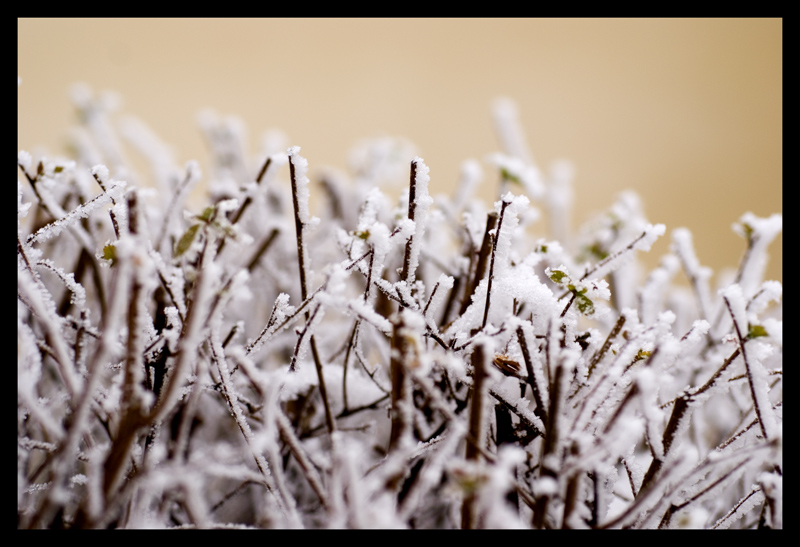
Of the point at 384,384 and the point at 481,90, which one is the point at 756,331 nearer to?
the point at 384,384

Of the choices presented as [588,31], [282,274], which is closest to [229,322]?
[282,274]

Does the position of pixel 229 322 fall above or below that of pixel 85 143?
below

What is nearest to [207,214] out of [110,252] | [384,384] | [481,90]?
[110,252]

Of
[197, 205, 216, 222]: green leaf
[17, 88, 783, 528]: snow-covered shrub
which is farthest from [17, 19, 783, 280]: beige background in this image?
[197, 205, 216, 222]: green leaf

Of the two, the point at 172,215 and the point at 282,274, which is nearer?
the point at 172,215

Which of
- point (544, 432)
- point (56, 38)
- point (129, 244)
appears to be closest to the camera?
point (129, 244)
